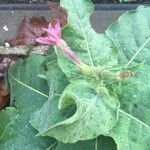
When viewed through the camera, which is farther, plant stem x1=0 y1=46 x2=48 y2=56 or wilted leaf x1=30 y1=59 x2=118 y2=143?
plant stem x1=0 y1=46 x2=48 y2=56

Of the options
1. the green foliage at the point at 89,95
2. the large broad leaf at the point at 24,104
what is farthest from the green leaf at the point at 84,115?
the large broad leaf at the point at 24,104

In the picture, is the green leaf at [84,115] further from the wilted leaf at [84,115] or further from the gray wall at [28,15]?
the gray wall at [28,15]

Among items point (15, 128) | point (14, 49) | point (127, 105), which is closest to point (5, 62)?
point (14, 49)

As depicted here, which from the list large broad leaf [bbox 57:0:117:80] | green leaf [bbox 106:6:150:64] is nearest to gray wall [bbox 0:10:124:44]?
green leaf [bbox 106:6:150:64]

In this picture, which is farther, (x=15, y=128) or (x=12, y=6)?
(x=12, y=6)

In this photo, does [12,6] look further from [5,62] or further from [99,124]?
[99,124]

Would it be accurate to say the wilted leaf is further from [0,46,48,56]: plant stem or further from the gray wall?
the gray wall
